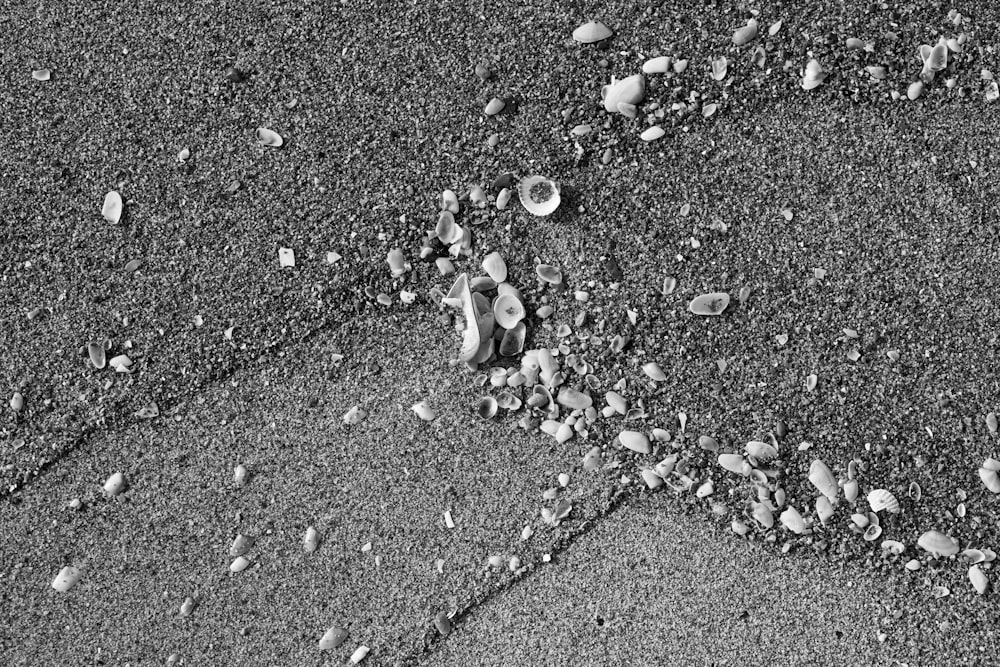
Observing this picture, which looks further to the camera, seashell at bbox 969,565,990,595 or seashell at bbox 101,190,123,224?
seashell at bbox 101,190,123,224

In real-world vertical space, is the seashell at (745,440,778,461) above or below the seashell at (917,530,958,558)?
above

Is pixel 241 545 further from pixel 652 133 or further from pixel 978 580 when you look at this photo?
pixel 978 580

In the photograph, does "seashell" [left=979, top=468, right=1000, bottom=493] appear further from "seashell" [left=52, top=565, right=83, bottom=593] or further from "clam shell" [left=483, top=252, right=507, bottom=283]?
"seashell" [left=52, top=565, right=83, bottom=593]

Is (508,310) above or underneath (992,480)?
above

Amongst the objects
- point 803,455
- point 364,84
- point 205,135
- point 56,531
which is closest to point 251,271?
point 205,135

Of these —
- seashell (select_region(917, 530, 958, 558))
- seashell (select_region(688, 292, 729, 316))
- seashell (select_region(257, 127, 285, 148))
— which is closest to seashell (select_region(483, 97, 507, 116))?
seashell (select_region(257, 127, 285, 148))

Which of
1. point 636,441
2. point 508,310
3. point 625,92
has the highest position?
point 625,92

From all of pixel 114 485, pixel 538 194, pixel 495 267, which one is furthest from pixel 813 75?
pixel 114 485
